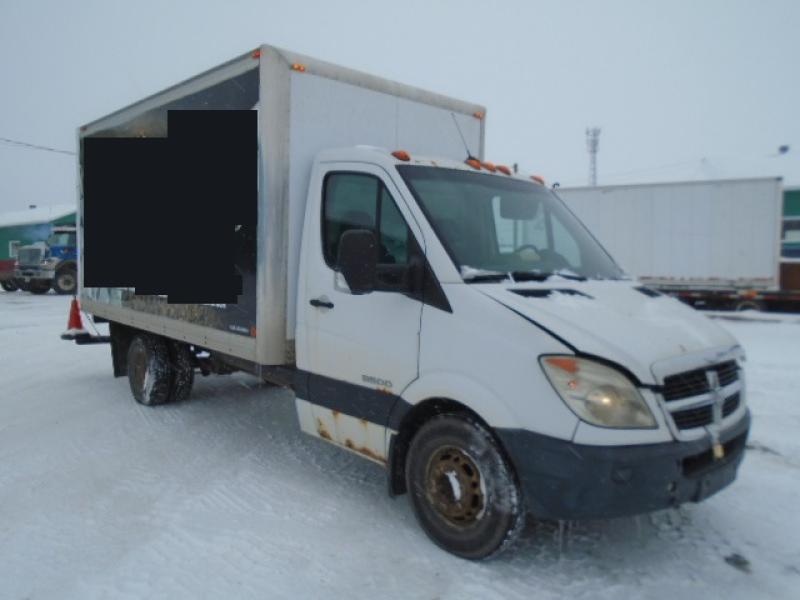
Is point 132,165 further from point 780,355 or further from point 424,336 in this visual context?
point 780,355

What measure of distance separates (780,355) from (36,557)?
34.0 feet

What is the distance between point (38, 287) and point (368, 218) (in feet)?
84.1

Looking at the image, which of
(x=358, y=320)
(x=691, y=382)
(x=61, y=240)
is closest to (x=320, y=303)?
(x=358, y=320)

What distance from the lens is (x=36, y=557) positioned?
3504 millimetres

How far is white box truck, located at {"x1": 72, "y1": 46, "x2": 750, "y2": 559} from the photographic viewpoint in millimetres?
3004

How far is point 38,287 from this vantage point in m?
25.1

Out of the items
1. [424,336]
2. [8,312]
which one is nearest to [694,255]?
[424,336]

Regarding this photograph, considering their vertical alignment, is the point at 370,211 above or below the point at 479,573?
above

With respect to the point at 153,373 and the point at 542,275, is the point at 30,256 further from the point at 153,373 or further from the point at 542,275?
the point at 542,275

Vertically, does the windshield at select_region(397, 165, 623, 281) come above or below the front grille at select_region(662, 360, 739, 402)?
above

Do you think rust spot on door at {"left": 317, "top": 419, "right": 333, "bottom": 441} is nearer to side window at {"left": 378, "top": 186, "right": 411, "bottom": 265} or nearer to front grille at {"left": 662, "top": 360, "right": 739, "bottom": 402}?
side window at {"left": 378, "top": 186, "right": 411, "bottom": 265}

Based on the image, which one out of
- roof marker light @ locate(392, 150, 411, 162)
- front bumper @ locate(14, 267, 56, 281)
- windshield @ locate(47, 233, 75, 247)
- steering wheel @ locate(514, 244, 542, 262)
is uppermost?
windshield @ locate(47, 233, 75, 247)

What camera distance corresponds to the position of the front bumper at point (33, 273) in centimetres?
2428

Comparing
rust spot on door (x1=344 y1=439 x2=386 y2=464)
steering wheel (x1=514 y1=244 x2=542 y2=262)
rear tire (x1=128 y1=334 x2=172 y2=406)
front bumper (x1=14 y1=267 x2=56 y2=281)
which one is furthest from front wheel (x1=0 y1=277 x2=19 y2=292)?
steering wheel (x1=514 y1=244 x2=542 y2=262)
